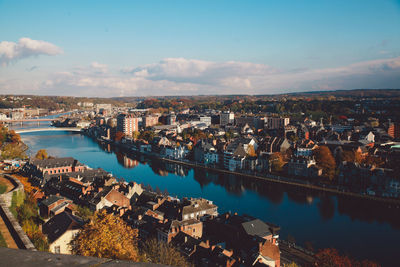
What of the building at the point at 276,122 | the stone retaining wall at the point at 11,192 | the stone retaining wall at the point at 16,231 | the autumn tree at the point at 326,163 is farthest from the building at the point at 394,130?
the stone retaining wall at the point at 16,231

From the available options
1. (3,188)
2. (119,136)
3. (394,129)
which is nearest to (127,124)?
(119,136)

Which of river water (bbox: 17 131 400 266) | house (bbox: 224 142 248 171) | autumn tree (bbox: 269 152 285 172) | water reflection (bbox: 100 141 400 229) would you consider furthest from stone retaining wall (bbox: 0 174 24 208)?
autumn tree (bbox: 269 152 285 172)

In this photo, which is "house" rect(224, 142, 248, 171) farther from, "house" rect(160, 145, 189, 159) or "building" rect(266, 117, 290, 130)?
"building" rect(266, 117, 290, 130)

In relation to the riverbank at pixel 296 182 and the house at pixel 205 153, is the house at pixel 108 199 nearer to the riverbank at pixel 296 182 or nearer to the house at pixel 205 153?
the riverbank at pixel 296 182

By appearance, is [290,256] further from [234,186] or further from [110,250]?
[234,186]

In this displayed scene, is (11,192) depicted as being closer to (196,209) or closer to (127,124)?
(196,209)

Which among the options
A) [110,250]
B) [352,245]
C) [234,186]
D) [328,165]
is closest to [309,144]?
[328,165]
